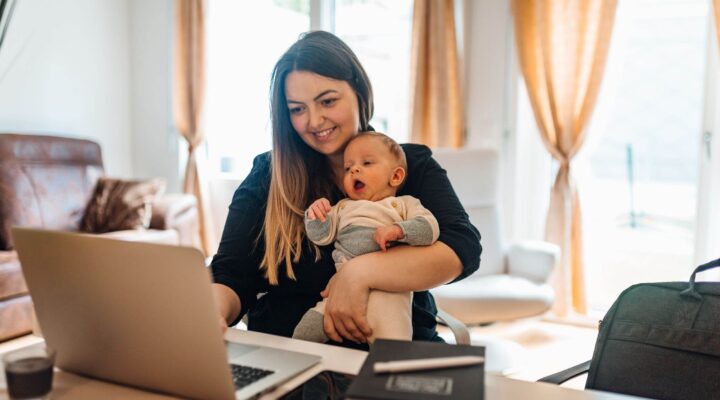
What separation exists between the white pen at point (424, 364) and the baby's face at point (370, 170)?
0.70 meters

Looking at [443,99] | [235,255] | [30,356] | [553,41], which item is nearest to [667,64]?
[553,41]

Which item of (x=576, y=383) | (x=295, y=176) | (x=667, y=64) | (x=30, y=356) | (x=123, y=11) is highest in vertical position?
(x=123, y=11)

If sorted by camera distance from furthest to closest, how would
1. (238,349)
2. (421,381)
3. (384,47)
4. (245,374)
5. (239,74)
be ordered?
(239,74) → (384,47) → (238,349) → (245,374) → (421,381)

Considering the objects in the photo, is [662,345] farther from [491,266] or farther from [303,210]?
[491,266]

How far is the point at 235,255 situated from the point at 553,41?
2639mm

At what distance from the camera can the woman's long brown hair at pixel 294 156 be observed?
1.41 m

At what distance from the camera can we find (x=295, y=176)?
1.50m

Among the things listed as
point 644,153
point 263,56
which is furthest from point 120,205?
point 644,153

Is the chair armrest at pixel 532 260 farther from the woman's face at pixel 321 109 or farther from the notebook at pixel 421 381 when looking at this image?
the notebook at pixel 421 381

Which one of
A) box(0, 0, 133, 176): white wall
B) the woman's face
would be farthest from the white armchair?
box(0, 0, 133, 176): white wall

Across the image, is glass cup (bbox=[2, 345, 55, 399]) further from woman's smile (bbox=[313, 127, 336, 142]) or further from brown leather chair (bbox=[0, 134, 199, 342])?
brown leather chair (bbox=[0, 134, 199, 342])

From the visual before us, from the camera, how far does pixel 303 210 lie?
1469mm

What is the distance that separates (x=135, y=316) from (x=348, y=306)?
482 mm

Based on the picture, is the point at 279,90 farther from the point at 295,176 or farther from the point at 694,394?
the point at 694,394
